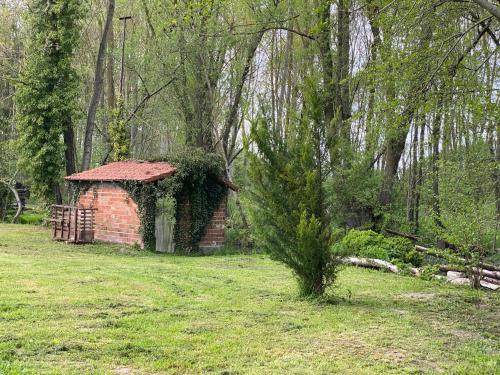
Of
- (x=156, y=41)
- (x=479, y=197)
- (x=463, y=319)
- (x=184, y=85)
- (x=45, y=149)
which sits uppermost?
(x=156, y=41)

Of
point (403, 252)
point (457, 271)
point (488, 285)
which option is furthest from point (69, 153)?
point (488, 285)

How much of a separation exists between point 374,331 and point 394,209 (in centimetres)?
1370

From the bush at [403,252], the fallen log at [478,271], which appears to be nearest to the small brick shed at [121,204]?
the bush at [403,252]

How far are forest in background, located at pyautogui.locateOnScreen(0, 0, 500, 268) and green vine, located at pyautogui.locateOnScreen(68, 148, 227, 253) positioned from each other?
1.57 metres

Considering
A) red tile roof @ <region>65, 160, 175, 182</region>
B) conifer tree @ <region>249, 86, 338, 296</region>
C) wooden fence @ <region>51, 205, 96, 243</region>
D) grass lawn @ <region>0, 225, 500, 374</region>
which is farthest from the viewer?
wooden fence @ <region>51, 205, 96, 243</region>

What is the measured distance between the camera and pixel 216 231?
18.3m

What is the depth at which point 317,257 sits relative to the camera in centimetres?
852

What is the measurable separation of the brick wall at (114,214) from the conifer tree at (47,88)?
16.0 ft

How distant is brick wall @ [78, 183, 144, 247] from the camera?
56.5 ft

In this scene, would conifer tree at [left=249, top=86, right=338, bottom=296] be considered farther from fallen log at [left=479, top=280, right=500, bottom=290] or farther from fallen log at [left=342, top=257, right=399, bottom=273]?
fallen log at [left=342, top=257, right=399, bottom=273]

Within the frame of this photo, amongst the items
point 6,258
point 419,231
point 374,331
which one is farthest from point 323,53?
point 374,331

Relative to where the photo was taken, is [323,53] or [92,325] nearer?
[92,325]

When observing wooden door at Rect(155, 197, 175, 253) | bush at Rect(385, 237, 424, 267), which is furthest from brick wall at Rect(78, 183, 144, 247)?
bush at Rect(385, 237, 424, 267)

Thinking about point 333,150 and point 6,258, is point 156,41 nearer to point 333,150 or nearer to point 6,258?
point 6,258
